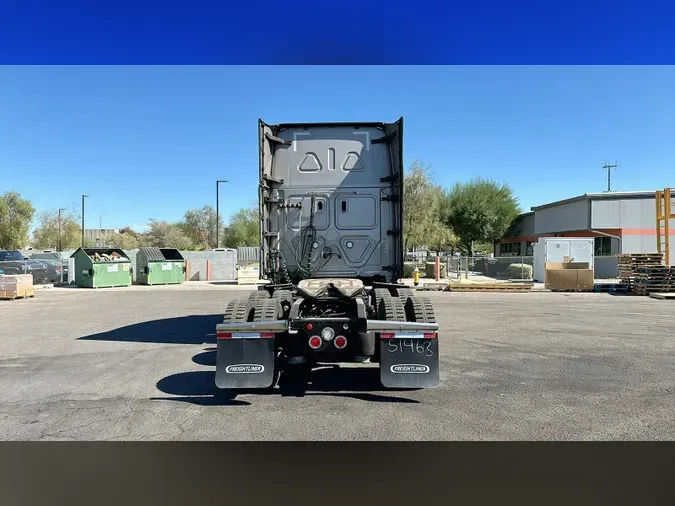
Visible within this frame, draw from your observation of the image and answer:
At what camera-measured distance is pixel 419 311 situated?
20.2ft

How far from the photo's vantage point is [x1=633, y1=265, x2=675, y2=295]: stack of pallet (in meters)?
20.0

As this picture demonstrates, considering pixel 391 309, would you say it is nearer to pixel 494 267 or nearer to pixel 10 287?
pixel 10 287

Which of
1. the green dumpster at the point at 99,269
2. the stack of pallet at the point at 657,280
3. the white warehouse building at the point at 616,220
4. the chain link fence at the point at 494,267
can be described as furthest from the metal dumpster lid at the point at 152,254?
the white warehouse building at the point at 616,220

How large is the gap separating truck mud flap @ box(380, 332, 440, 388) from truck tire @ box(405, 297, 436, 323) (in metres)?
0.32

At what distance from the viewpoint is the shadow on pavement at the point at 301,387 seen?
234 inches

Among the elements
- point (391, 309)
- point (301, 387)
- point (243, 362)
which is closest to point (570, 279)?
point (391, 309)

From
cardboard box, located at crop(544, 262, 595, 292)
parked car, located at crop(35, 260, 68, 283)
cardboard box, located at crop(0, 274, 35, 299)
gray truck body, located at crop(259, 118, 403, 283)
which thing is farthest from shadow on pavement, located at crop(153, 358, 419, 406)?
parked car, located at crop(35, 260, 68, 283)

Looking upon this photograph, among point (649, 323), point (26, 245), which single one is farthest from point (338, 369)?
point (26, 245)

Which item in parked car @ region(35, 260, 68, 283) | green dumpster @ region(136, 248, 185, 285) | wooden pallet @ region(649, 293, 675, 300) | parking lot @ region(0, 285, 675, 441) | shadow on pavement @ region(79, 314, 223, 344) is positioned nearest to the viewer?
parking lot @ region(0, 285, 675, 441)

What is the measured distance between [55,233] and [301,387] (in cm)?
6364

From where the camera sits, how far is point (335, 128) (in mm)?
8117

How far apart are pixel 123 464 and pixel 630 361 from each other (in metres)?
7.67

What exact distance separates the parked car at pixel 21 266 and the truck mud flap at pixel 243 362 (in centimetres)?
2443

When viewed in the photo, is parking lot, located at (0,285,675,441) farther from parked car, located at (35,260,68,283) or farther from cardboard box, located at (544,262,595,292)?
parked car, located at (35,260,68,283)
